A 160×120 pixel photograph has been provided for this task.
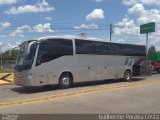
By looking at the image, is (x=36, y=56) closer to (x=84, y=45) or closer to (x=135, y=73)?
(x=84, y=45)

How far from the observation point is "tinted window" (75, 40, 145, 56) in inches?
835

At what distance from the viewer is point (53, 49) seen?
1916cm

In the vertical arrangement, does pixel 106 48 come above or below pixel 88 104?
above

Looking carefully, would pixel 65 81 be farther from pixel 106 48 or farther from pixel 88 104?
pixel 88 104

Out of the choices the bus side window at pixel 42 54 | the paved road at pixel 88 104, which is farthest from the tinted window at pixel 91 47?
the paved road at pixel 88 104

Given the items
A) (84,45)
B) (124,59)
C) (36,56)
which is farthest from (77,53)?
(124,59)

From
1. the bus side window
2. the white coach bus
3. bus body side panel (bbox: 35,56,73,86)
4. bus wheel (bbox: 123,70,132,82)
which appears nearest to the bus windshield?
the white coach bus

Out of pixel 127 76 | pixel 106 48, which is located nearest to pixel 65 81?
pixel 106 48

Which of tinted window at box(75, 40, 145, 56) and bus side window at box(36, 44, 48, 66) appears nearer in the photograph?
bus side window at box(36, 44, 48, 66)

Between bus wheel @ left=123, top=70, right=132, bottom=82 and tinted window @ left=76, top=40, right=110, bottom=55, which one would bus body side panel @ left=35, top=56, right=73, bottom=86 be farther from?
bus wheel @ left=123, top=70, right=132, bottom=82

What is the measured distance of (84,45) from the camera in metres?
21.4

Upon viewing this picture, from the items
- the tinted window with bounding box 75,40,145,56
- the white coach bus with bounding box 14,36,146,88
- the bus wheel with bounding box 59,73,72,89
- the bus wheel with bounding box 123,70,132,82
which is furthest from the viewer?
the bus wheel with bounding box 123,70,132,82

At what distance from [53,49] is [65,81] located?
205 cm

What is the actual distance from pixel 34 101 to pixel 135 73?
14.4 metres
